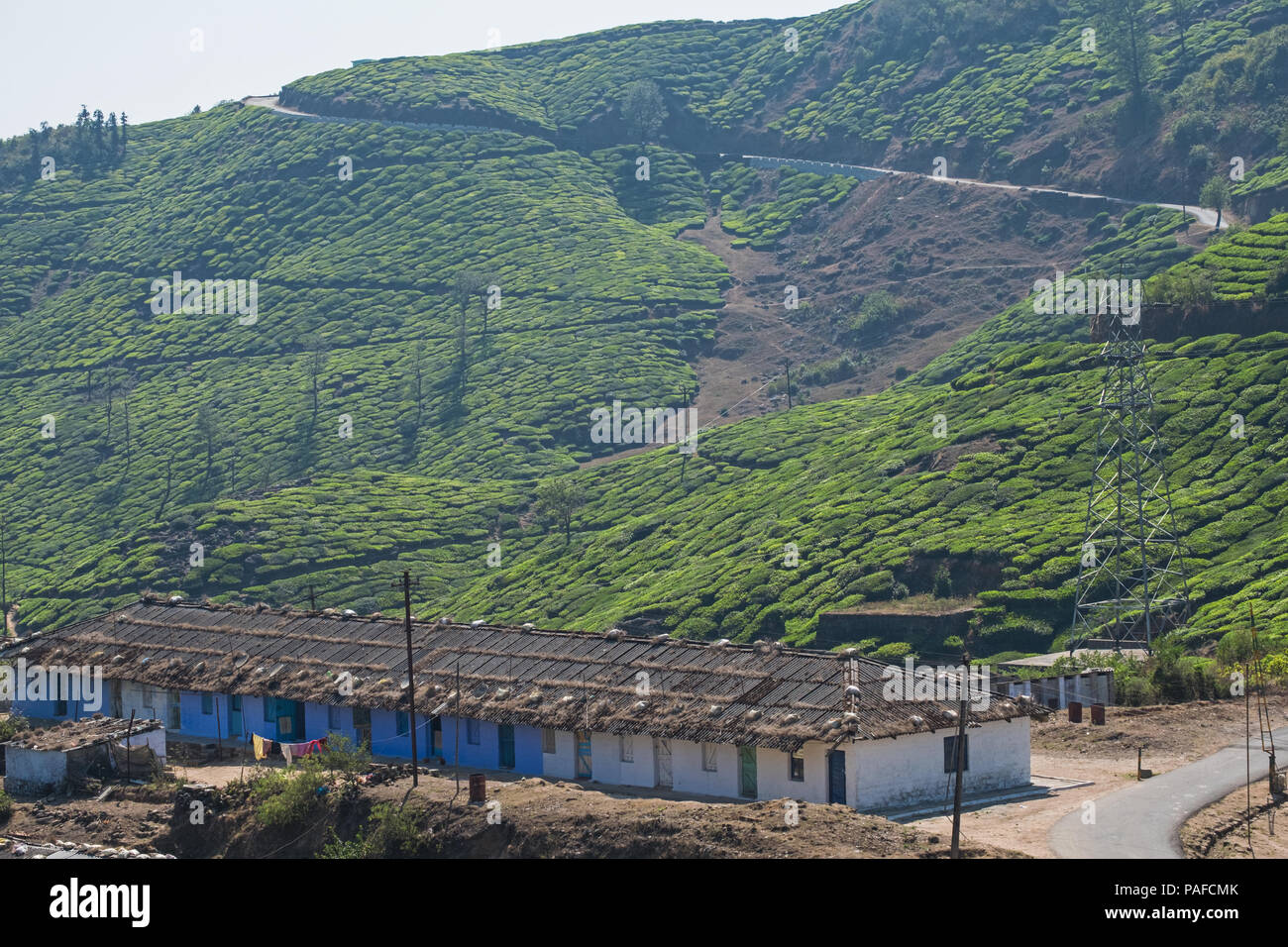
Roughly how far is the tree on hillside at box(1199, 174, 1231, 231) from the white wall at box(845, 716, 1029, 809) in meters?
93.6

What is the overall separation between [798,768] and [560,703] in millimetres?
8435

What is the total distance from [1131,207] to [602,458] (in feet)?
177

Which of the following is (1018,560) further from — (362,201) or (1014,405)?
(362,201)

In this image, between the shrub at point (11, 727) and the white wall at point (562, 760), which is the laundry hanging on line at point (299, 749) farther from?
the shrub at point (11, 727)

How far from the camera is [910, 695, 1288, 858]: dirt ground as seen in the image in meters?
38.7

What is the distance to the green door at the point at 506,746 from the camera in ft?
157

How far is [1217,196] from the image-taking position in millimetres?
126688

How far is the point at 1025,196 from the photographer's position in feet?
484

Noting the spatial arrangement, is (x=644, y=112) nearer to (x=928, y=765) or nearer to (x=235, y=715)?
(x=235, y=715)

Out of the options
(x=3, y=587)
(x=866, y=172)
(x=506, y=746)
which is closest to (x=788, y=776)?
(x=506, y=746)

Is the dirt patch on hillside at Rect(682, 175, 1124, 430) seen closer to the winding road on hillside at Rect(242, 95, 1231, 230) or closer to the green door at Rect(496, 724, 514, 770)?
the winding road on hillside at Rect(242, 95, 1231, 230)

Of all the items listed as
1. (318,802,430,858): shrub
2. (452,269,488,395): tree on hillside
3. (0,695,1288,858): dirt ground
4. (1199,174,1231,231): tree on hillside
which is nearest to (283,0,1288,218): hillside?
(1199,174,1231,231): tree on hillside

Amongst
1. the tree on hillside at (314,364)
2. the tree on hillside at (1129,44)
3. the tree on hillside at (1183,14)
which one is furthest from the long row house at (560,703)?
the tree on hillside at (1183,14)
